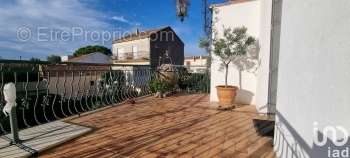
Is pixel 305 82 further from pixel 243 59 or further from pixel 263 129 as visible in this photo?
pixel 243 59

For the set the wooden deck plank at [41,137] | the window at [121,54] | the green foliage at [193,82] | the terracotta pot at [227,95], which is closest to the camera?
the wooden deck plank at [41,137]

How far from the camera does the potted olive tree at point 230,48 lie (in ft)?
16.1

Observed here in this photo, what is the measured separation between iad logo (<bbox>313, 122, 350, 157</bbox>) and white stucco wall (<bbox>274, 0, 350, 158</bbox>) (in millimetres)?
16

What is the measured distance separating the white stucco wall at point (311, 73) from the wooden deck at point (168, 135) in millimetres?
614

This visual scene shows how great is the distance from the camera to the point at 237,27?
17.0ft

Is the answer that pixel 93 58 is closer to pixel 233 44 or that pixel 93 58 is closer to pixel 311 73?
pixel 233 44

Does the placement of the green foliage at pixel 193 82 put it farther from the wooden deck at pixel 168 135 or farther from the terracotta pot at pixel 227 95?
the wooden deck at pixel 168 135

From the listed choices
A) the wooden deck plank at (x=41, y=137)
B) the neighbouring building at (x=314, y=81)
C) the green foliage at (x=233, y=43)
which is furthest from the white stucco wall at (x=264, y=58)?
the wooden deck plank at (x=41, y=137)

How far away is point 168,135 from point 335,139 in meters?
2.18

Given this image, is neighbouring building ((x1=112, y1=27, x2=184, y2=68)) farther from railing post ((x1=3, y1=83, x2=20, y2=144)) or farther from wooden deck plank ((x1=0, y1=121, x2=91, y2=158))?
railing post ((x1=3, y1=83, x2=20, y2=144))

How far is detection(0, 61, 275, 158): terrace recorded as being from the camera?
2.62 metres

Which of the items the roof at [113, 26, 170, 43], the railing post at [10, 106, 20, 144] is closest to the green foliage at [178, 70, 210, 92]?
the railing post at [10, 106, 20, 144]

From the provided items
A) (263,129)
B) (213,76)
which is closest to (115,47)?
(213,76)

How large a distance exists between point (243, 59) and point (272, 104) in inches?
54.0
